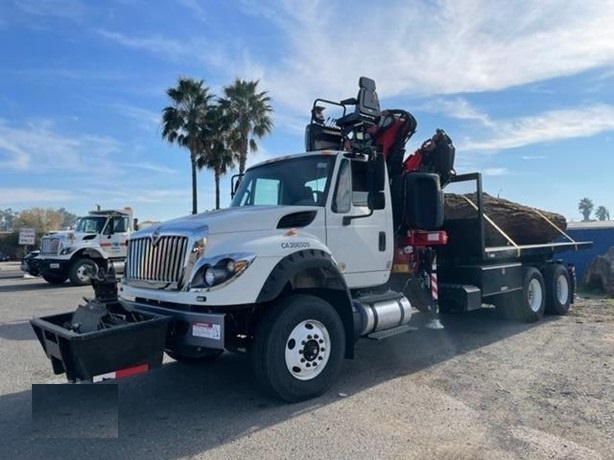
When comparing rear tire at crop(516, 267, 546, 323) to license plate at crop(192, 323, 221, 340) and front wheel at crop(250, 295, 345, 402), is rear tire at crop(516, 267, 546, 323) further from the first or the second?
license plate at crop(192, 323, 221, 340)

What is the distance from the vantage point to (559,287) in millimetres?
10219

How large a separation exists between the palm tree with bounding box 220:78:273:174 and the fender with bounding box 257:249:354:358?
24.7 meters

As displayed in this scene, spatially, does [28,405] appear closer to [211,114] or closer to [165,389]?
[165,389]

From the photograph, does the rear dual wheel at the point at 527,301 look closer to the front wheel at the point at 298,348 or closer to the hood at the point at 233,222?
the front wheel at the point at 298,348

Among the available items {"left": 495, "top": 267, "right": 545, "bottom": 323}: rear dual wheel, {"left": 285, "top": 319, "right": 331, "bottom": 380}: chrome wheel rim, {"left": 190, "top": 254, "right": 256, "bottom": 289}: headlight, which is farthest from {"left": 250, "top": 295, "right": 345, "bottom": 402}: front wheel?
{"left": 495, "top": 267, "right": 545, "bottom": 323}: rear dual wheel

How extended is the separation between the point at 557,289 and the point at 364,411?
22.6 feet

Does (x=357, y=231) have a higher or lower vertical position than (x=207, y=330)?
higher

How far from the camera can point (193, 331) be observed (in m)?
4.69

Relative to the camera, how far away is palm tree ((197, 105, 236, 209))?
29594 millimetres

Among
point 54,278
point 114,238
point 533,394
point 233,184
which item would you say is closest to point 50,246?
point 54,278

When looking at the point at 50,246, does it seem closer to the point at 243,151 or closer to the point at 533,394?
the point at 243,151

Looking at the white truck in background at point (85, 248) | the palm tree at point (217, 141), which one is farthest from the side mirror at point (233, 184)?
Answer: the palm tree at point (217, 141)

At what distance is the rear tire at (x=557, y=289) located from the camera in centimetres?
996

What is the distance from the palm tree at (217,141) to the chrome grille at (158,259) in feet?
78.4
